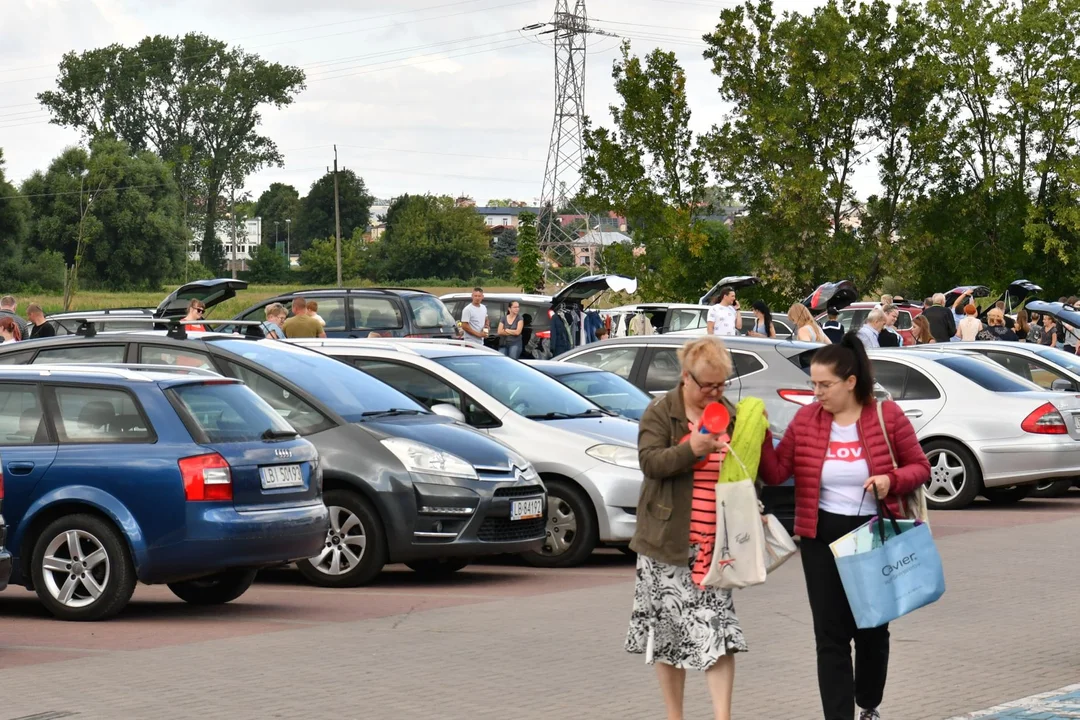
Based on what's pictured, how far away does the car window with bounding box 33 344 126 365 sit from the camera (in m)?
12.9

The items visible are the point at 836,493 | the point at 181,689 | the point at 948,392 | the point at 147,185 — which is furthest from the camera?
the point at 147,185

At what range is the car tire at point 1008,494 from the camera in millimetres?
18422

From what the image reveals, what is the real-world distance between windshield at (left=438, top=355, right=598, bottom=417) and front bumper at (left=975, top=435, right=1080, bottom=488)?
16.8 feet

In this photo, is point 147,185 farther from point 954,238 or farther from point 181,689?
point 181,689

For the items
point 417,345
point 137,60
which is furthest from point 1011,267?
point 137,60

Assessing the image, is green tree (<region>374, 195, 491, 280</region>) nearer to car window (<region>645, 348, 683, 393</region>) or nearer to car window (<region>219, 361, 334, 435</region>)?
car window (<region>645, 348, 683, 393</region>)

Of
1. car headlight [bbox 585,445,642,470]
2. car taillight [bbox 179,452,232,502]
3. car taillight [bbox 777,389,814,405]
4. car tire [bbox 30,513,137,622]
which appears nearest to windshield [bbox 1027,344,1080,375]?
car taillight [bbox 777,389,814,405]

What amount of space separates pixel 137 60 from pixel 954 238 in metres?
59.6

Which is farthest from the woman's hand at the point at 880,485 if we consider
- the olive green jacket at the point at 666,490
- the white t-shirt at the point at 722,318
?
the white t-shirt at the point at 722,318

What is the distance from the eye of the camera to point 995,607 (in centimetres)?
1067

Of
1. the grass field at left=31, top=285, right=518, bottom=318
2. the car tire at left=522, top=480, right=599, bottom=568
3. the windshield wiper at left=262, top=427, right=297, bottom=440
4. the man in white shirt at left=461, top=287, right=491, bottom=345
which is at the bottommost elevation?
the car tire at left=522, top=480, right=599, bottom=568

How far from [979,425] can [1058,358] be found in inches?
135

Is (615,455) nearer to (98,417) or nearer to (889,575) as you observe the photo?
(98,417)

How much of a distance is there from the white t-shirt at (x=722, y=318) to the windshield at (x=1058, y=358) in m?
4.31
